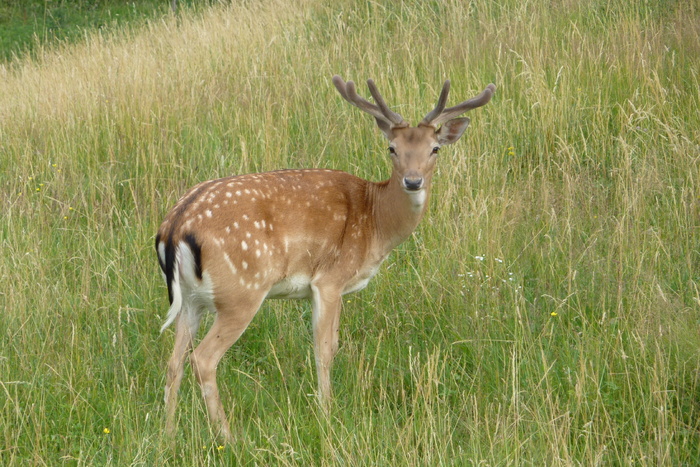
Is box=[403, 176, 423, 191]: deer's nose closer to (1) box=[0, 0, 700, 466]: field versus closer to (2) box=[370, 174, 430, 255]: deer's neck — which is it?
(2) box=[370, 174, 430, 255]: deer's neck

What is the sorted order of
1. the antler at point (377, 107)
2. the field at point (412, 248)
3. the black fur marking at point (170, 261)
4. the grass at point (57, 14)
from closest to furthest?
1. the field at point (412, 248)
2. the black fur marking at point (170, 261)
3. the antler at point (377, 107)
4. the grass at point (57, 14)

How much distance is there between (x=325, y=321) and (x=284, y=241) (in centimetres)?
44

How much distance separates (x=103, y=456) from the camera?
3594mm

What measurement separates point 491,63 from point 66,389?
4178 millimetres

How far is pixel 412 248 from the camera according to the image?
17.6 feet

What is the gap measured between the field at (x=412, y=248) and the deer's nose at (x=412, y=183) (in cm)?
65

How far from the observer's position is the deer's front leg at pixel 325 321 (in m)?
4.32

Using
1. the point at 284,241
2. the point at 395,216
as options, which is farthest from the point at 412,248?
the point at 284,241

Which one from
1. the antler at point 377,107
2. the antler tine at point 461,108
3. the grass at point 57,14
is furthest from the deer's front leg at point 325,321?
the grass at point 57,14

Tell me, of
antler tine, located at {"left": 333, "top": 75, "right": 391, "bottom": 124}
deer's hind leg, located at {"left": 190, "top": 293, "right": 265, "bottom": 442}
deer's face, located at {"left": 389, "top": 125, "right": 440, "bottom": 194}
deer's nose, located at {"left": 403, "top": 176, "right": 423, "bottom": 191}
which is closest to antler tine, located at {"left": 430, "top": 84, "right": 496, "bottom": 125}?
deer's face, located at {"left": 389, "top": 125, "right": 440, "bottom": 194}

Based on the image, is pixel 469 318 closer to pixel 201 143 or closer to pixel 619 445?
pixel 619 445

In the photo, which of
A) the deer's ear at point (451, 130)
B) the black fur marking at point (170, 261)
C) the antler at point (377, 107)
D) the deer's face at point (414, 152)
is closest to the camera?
the black fur marking at point (170, 261)

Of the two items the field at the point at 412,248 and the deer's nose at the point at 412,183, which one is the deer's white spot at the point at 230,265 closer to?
the field at the point at 412,248

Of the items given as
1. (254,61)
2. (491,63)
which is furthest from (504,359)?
(254,61)
